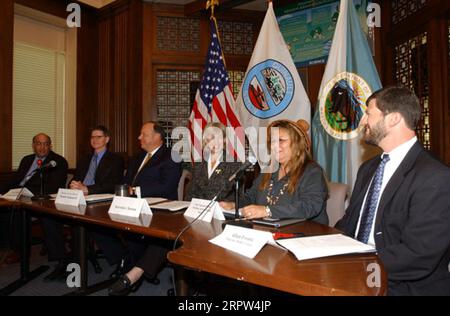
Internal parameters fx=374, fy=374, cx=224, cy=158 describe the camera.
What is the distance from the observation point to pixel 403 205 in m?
1.46

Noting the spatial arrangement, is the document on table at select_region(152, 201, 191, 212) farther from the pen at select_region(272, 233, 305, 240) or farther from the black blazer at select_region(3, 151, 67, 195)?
the black blazer at select_region(3, 151, 67, 195)

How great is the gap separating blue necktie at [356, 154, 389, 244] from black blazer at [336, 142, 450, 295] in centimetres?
7

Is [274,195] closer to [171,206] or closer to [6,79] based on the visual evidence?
[171,206]

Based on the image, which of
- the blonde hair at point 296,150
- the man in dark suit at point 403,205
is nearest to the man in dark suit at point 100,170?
the blonde hair at point 296,150

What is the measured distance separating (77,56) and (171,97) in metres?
1.43

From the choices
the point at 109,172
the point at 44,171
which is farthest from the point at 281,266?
the point at 44,171

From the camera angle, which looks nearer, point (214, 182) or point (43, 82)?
point (214, 182)

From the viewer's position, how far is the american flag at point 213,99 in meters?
4.12

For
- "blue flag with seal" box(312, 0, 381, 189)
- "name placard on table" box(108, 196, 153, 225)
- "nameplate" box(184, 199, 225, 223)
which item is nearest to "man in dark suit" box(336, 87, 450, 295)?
"nameplate" box(184, 199, 225, 223)

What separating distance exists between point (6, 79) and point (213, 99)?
231 centimetres

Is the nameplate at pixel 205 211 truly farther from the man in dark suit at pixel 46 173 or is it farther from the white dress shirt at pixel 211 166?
the man in dark suit at pixel 46 173

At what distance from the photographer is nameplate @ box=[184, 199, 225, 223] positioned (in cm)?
202

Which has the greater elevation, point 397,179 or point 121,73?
point 121,73
